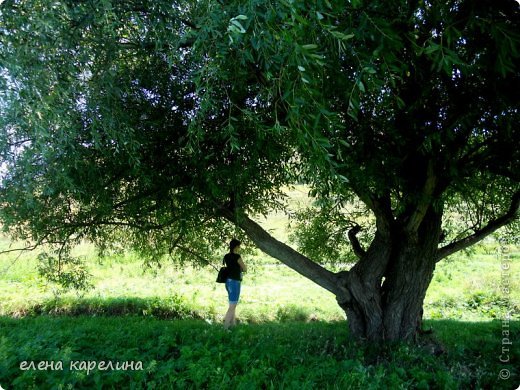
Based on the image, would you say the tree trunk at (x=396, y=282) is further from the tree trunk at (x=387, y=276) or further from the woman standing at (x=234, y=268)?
the woman standing at (x=234, y=268)

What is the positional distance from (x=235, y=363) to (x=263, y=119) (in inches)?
126

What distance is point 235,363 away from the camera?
5.14 metres

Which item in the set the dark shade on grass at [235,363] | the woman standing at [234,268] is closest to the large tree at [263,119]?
the woman standing at [234,268]

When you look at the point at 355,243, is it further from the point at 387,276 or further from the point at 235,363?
the point at 235,363

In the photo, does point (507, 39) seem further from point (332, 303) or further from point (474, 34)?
point (332, 303)

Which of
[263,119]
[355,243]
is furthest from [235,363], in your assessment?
[355,243]

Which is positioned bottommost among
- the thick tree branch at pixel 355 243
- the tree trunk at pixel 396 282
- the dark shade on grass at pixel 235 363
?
the dark shade on grass at pixel 235 363

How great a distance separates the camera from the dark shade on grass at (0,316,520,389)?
14.6 feet

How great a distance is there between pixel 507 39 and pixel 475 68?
4.05ft

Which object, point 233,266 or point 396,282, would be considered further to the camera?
point 233,266

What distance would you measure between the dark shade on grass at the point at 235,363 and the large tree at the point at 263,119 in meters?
1.12

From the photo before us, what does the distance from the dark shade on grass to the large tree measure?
3.68ft

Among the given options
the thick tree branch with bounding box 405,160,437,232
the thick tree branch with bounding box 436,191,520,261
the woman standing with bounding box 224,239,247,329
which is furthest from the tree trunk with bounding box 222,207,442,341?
the woman standing with bounding box 224,239,247,329

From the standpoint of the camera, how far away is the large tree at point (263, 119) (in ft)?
10.8
